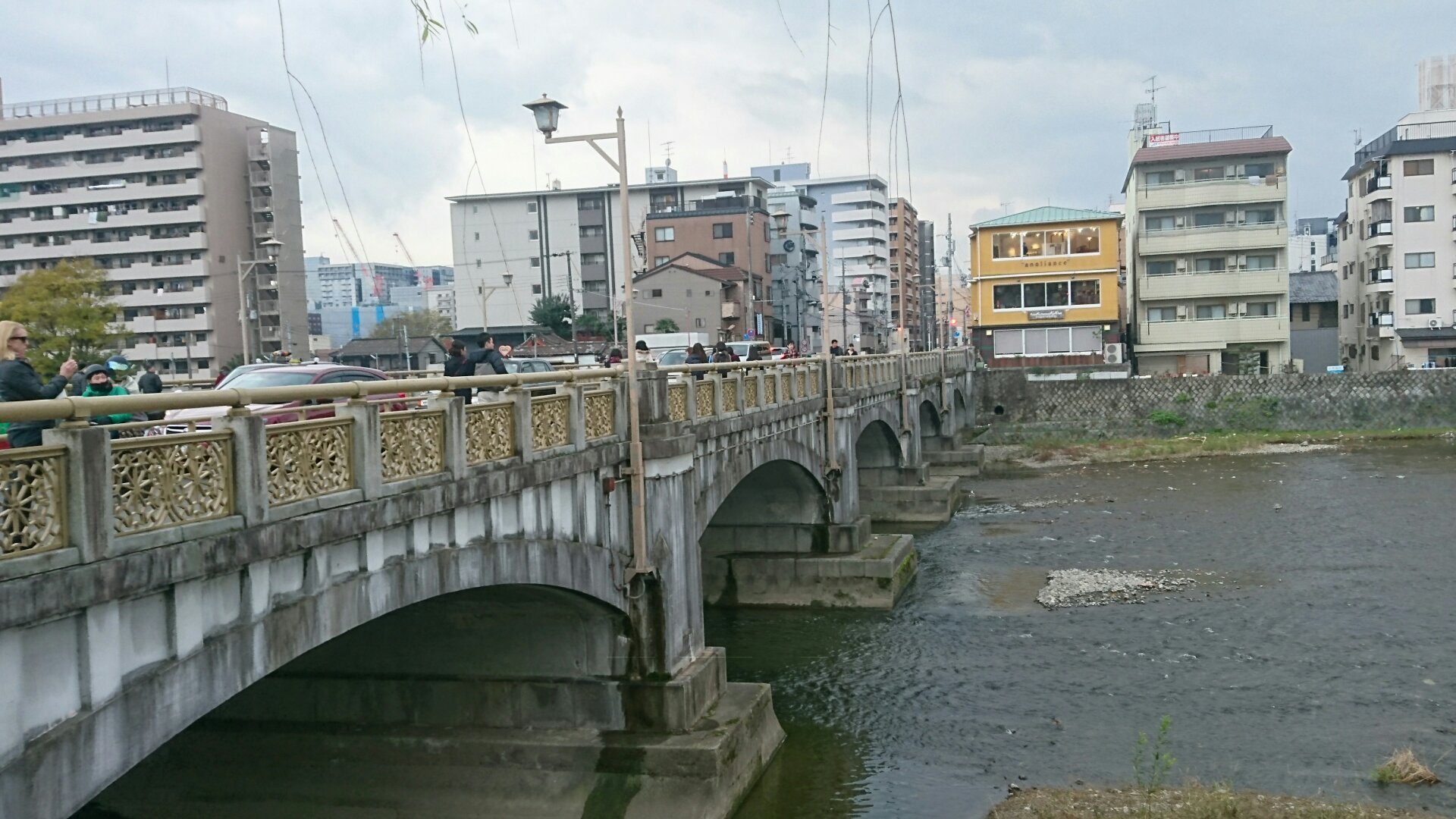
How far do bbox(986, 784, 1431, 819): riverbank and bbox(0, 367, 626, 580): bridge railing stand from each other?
8.40m

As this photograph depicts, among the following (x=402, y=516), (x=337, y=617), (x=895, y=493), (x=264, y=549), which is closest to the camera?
(x=264, y=549)

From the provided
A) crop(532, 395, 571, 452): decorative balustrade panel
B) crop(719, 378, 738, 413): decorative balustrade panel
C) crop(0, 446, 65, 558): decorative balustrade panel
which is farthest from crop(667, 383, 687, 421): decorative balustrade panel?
crop(0, 446, 65, 558): decorative balustrade panel

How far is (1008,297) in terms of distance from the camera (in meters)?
73.9

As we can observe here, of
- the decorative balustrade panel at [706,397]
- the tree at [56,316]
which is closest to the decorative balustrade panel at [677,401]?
the decorative balustrade panel at [706,397]

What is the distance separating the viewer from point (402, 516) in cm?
1099

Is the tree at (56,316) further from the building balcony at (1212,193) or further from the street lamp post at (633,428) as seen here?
the building balcony at (1212,193)

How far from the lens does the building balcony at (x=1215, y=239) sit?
234 ft

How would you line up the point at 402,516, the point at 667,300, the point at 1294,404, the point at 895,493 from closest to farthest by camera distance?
the point at 402,516 < the point at 895,493 < the point at 1294,404 < the point at 667,300

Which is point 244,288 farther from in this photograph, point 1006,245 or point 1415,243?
point 1415,243

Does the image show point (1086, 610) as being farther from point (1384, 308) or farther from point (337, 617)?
point (1384, 308)

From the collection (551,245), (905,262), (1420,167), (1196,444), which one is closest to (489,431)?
(1196,444)

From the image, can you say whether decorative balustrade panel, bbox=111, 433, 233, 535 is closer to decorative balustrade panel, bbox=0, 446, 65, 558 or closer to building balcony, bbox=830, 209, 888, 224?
decorative balustrade panel, bbox=0, 446, 65, 558

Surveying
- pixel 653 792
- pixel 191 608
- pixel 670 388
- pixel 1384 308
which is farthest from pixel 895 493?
pixel 1384 308

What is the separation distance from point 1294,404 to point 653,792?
2217 inches
